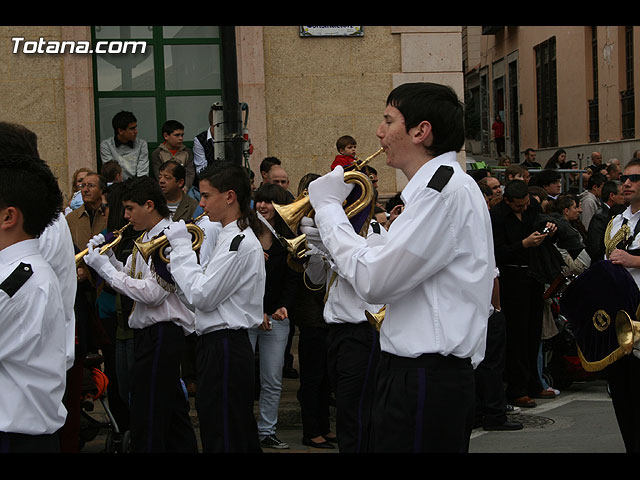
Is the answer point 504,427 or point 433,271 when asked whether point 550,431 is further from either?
point 433,271

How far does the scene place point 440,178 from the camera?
321 cm

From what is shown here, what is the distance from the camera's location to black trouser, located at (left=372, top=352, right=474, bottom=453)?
3.22 meters

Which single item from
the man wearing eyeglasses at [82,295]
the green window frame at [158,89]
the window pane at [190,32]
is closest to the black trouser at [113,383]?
the man wearing eyeglasses at [82,295]

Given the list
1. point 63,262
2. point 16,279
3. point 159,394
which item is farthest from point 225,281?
point 16,279

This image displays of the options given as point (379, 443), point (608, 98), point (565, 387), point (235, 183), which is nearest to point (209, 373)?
point (235, 183)

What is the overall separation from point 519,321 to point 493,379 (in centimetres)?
111

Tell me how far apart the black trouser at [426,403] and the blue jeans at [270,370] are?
13.2ft

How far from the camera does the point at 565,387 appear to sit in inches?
375

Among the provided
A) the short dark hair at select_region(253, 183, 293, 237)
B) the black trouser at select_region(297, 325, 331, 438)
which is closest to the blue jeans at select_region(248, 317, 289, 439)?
the black trouser at select_region(297, 325, 331, 438)

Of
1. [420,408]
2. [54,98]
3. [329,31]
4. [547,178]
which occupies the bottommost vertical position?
[420,408]

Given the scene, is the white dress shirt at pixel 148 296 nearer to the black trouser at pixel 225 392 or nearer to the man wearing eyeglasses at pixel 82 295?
the man wearing eyeglasses at pixel 82 295

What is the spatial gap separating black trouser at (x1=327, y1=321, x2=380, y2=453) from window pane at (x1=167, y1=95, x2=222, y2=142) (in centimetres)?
631

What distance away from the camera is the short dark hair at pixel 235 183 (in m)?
5.60

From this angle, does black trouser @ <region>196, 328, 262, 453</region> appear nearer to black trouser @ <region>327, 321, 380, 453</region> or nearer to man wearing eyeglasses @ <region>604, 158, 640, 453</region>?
black trouser @ <region>327, 321, 380, 453</region>
